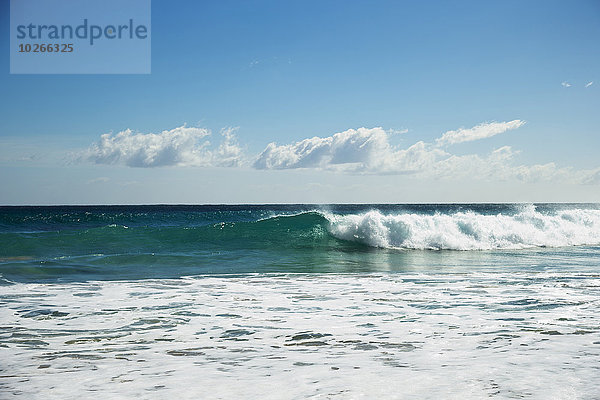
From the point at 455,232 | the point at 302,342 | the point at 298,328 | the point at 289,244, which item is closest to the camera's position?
the point at 302,342

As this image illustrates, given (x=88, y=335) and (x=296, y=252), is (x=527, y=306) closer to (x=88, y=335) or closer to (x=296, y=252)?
(x=88, y=335)

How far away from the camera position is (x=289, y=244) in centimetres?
2009

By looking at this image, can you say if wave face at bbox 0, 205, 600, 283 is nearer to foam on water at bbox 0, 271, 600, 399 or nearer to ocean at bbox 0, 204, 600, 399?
ocean at bbox 0, 204, 600, 399

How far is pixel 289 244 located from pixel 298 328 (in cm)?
1403

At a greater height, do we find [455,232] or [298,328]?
[455,232]

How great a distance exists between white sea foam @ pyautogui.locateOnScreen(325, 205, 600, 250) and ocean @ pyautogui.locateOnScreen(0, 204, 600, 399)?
5.46 meters

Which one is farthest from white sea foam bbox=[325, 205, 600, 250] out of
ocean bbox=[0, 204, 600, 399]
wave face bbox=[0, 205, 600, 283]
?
ocean bbox=[0, 204, 600, 399]

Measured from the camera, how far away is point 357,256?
1684 centimetres

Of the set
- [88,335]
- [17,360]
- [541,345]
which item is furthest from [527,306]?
[17,360]

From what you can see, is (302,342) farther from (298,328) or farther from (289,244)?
→ (289,244)

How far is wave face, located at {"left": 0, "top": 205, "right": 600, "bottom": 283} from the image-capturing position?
13000 mm

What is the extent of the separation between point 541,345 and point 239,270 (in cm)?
840

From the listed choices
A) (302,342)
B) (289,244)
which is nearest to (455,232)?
(289,244)

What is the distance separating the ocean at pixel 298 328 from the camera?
4.04 metres
